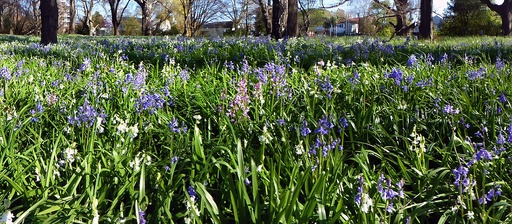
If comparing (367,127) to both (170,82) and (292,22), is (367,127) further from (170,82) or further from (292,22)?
(292,22)

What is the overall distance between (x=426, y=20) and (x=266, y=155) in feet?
39.5

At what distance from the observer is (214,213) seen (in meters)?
1.53

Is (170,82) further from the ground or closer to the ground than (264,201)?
further from the ground

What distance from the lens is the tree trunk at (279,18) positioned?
11970mm

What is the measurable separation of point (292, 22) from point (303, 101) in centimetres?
966

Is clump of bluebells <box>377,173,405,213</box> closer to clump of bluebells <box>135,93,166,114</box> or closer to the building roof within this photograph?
clump of bluebells <box>135,93,166,114</box>

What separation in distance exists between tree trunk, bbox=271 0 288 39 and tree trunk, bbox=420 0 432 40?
400cm

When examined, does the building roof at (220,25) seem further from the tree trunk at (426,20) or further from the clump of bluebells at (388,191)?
the clump of bluebells at (388,191)

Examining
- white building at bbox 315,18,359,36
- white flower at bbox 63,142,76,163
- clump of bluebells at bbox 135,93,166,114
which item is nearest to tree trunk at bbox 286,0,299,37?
clump of bluebells at bbox 135,93,166,114

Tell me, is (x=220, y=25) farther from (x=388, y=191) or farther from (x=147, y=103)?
(x=388, y=191)

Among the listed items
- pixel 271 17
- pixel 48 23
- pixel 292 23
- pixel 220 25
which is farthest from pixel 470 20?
pixel 220 25

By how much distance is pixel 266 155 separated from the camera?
2.34 m

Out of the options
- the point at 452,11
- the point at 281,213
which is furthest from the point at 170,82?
the point at 452,11

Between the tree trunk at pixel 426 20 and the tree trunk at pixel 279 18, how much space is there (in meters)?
4.00
